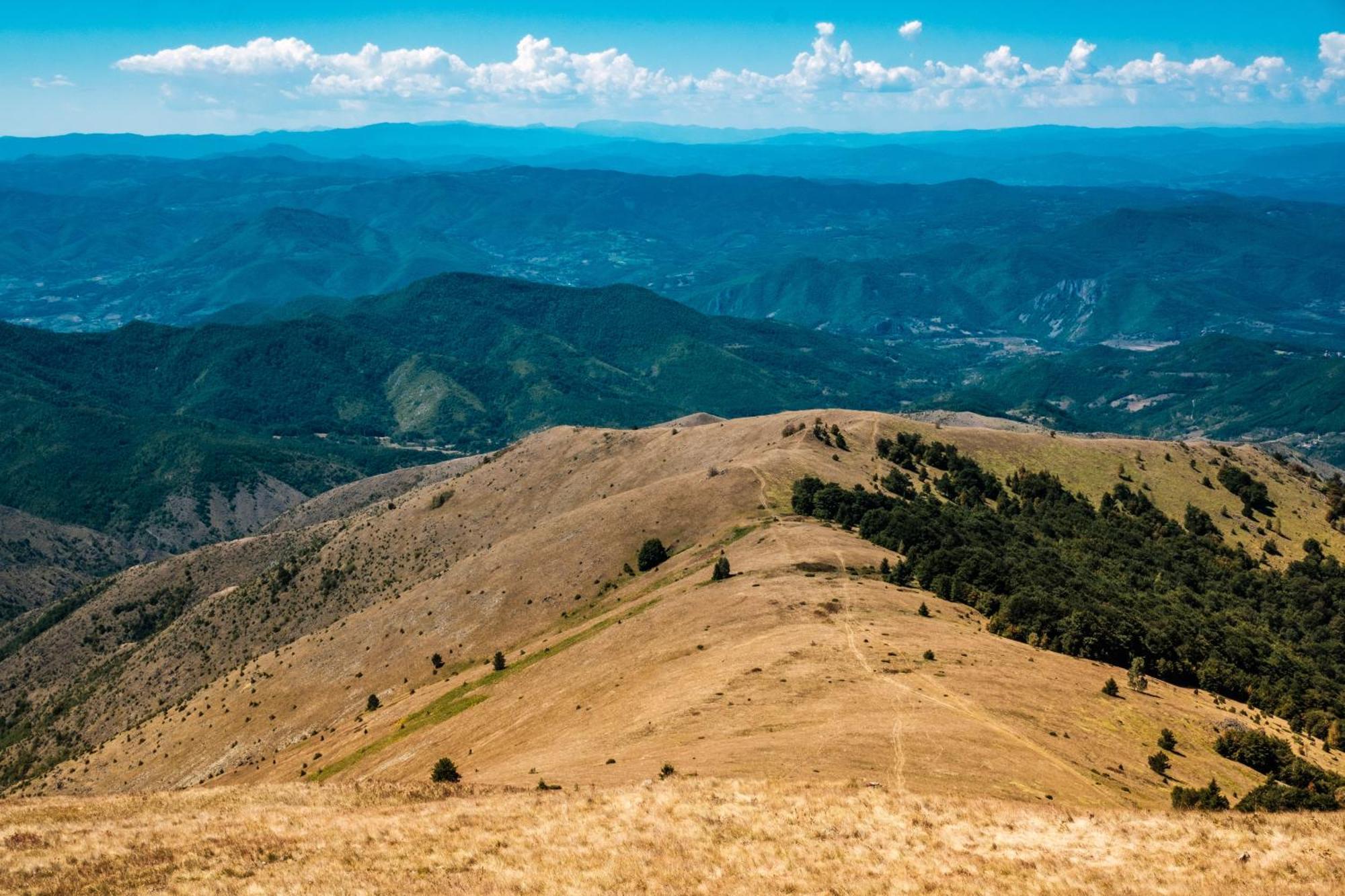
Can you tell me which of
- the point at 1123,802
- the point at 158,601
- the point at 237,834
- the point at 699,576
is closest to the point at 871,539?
the point at 699,576

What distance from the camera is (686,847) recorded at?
126 ft

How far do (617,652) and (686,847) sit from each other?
154ft

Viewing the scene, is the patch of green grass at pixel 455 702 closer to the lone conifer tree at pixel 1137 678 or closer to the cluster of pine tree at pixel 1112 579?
the cluster of pine tree at pixel 1112 579

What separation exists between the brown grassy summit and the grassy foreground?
614 cm

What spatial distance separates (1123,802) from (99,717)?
448 ft

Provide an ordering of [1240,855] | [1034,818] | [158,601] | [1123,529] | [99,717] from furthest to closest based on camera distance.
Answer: [158,601]
[1123,529]
[99,717]
[1034,818]
[1240,855]

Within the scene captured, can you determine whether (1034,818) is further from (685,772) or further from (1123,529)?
(1123,529)

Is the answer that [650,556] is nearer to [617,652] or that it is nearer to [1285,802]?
[617,652]

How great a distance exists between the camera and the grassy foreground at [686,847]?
35188 millimetres

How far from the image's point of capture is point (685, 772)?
50.9 meters

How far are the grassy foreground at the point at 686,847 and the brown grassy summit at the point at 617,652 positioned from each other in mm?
6140

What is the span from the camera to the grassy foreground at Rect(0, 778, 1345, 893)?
35.2 m

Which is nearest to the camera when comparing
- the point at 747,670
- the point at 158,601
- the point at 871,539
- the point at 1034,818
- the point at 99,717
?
the point at 1034,818

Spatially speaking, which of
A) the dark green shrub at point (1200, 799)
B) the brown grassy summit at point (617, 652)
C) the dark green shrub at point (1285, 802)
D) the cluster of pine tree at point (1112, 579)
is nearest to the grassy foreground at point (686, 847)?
the dark green shrub at point (1285, 802)
